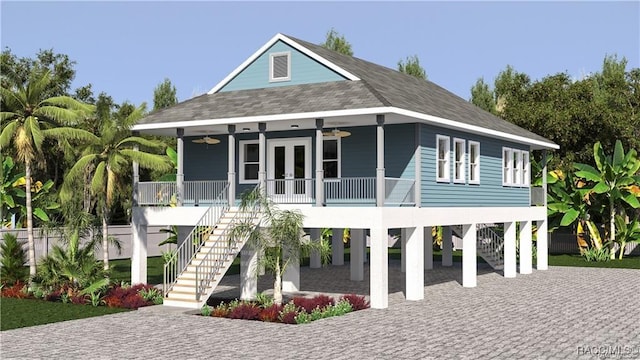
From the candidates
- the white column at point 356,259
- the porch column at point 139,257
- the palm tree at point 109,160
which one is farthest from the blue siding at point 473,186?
the porch column at point 139,257

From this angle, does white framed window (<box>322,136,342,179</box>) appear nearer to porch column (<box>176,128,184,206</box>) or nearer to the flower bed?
porch column (<box>176,128,184,206</box>)

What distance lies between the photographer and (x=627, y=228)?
3859 cm

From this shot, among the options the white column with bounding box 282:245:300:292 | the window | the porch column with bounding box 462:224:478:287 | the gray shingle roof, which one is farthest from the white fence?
the porch column with bounding box 462:224:478:287

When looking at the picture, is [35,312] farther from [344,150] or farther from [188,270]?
[344,150]

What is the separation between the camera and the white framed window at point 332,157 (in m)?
25.3

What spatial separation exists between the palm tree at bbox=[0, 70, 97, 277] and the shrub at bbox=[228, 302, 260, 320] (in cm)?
886

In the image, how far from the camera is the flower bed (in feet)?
61.0

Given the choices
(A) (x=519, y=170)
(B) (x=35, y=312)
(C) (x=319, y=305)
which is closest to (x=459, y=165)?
(A) (x=519, y=170)

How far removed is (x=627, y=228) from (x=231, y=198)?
2328cm

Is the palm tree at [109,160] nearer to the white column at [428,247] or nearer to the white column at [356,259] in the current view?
the white column at [356,259]

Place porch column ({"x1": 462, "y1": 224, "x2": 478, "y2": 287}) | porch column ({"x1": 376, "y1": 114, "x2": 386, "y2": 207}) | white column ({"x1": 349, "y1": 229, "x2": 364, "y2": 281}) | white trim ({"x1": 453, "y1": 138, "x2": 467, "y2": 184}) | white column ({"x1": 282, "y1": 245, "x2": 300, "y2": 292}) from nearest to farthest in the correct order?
porch column ({"x1": 376, "y1": 114, "x2": 386, "y2": 207})
white column ({"x1": 282, "y1": 245, "x2": 300, "y2": 292})
white trim ({"x1": 453, "y1": 138, "x2": 467, "y2": 184})
porch column ({"x1": 462, "y1": 224, "x2": 478, "y2": 287})
white column ({"x1": 349, "y1": 229, "x2": 364, "y2": 281})

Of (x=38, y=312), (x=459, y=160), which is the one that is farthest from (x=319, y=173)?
(x=38, y=312)

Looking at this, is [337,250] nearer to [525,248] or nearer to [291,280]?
[525,248]

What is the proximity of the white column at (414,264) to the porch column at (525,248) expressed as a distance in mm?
10896
